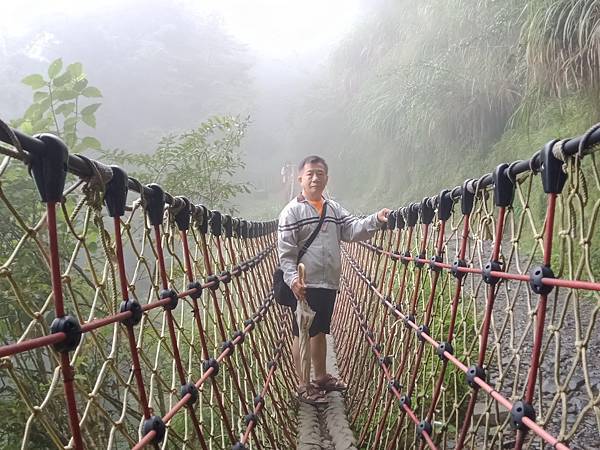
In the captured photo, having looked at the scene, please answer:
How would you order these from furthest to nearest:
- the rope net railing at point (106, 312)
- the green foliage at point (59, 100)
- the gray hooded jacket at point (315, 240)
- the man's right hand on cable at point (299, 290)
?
the gray hooded jacket at point (315, 240)
the man's right hand on cable at point (299, 290)
the green foliage at point (59, 100)
the rope net railing at point (106, 312)

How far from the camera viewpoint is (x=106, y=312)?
48.8 inches

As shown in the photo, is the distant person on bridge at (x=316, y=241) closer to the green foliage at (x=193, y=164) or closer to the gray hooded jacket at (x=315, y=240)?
the gray hooded jacket at (x=315, y=240)

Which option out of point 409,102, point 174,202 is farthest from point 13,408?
point 409,102

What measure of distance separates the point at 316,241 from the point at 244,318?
12.6 inches

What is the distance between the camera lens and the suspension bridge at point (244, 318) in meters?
0.52

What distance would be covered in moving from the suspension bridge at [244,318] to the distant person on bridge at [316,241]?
116 millimetres

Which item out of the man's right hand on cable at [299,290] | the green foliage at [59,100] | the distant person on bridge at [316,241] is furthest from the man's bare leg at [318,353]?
the green foliage at [59,100]

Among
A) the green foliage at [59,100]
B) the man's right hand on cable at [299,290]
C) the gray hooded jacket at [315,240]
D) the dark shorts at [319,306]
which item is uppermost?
the green foliage at [59,100]

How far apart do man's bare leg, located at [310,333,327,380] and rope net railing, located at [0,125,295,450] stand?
12cm

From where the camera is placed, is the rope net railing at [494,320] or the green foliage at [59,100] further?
the green foliage at [59,100]

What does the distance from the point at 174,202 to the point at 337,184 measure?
944 cm

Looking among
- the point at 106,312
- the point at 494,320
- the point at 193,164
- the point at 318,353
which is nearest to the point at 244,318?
the point at 318,353

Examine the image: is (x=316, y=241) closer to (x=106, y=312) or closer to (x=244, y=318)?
(x=244, y=318)

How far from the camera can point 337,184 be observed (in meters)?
10.2
